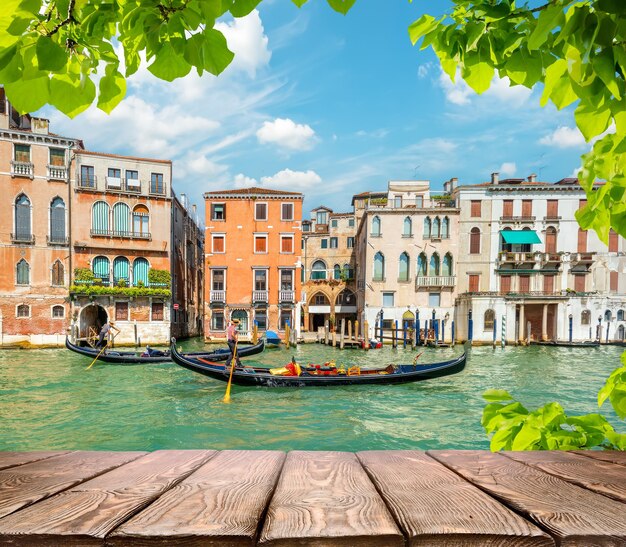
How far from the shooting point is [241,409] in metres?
8.12

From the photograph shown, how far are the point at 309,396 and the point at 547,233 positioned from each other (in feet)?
69.4

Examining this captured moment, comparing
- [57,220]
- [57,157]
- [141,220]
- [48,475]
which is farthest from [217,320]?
[48,475]

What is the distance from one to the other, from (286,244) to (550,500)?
882 inches

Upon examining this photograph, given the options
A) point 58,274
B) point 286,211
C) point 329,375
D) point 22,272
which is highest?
point 286,211

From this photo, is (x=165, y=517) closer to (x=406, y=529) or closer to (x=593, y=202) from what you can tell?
(x=406, y=529)

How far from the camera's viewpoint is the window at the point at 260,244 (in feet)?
75.1

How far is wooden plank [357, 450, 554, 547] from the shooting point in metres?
0.64

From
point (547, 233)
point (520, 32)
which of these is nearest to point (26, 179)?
point (520, 32)

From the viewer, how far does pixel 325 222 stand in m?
30.6

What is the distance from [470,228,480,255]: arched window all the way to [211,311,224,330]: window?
50.8ft

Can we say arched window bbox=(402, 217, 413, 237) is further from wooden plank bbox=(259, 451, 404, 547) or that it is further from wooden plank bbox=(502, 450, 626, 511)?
wooden plank bbox=(259, 451, 404, 547)

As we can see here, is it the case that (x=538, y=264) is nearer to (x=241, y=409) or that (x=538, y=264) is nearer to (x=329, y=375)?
(x=329, y=375)

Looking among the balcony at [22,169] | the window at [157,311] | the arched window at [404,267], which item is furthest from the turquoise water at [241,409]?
the arched window at [404,267]

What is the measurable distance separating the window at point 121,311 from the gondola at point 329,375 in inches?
440
